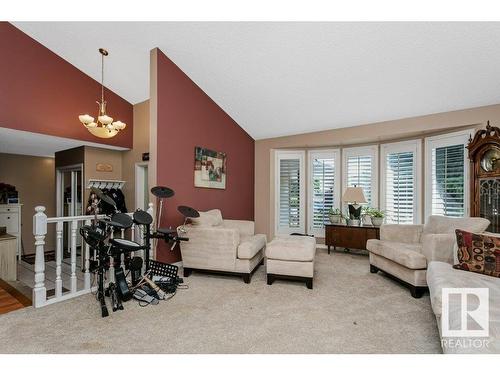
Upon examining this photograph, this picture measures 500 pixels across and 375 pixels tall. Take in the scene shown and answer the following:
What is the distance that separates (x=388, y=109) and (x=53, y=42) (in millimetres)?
5288

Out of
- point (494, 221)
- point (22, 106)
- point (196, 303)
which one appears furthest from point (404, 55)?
point (22, 106)

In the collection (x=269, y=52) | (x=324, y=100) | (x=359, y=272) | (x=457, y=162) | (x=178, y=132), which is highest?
(x=269, y=52)

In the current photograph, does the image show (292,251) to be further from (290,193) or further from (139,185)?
(139,185)

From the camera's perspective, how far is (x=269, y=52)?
3264 millimetres

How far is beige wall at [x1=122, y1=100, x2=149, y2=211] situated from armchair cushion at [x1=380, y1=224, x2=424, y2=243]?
14.8 feet

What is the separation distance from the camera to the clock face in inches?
125

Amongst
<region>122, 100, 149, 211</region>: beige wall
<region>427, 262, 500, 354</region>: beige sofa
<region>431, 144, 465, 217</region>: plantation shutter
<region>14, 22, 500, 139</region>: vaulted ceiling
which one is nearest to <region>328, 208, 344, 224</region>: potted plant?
<region>431, 144, 465, 217</region>: plantation shutter

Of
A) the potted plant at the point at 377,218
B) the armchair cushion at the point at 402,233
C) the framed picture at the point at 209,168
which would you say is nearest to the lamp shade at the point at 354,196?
the potted plant at the point at 377,218

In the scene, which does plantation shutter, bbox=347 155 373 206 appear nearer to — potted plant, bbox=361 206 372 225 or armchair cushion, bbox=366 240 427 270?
potted plant, bbox=361 206 372 225

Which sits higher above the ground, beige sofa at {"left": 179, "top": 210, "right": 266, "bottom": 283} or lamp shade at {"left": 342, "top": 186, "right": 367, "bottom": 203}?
lamp shade at {"left": 342, "top": 186, "right": 367, "bottom": 203}

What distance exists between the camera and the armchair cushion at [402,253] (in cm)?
269

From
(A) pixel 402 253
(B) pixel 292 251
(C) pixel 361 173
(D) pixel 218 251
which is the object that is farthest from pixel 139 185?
(A) pixel 402 253

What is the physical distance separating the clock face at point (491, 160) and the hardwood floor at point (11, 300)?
5523 mm

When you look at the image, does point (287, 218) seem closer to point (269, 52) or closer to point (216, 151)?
point (216, 151)
